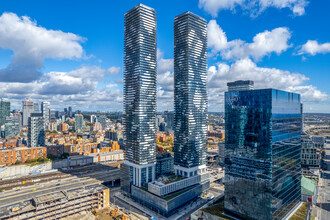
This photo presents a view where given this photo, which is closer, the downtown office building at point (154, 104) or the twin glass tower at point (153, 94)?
the downtown office building at point (154, 104)

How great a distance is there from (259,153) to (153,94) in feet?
274

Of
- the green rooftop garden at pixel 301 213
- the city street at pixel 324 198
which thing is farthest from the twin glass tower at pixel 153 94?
the city street at pixel 324 198

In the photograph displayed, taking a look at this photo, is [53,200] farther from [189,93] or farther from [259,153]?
[189,93]

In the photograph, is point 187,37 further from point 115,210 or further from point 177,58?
point 115,210

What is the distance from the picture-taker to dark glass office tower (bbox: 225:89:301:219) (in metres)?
77.6

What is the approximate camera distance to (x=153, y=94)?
146m

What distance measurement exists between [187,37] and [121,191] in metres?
115

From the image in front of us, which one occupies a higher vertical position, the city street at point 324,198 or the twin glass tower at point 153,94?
the twin glass tower at point 153,94

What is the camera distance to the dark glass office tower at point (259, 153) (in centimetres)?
7756

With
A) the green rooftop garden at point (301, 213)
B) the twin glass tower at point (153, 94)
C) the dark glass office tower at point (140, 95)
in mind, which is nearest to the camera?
the green rooftop garden at point (301, 213)

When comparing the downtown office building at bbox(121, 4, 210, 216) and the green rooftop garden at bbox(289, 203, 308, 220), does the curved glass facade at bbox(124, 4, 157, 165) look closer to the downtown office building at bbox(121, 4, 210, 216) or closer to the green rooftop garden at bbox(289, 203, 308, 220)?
the downtown office building at bbox(121, 4, 210, 216)

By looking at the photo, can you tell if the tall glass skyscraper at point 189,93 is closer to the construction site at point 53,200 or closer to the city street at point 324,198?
the construction site at point 53,200

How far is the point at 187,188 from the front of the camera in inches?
5167

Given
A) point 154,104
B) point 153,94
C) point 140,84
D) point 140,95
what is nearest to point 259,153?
point 154,104
